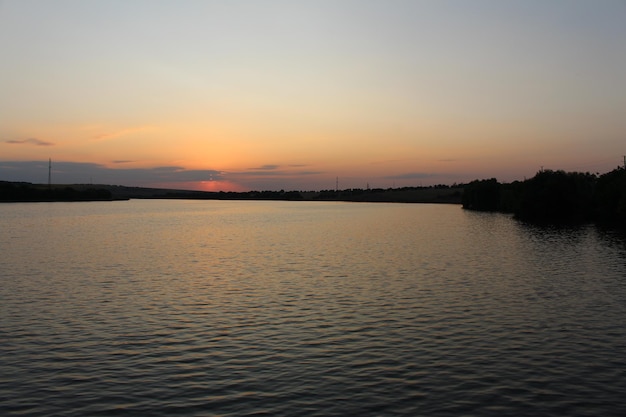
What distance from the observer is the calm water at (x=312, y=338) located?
16.1m

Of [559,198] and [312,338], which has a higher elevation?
[559,198]

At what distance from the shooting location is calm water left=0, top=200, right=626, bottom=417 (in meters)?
16.1

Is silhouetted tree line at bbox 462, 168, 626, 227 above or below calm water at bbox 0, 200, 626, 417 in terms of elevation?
above

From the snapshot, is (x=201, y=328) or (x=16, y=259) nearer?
(x=201, y=328)

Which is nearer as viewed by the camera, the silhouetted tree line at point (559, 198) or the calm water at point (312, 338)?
the calm water at point (312, 338)

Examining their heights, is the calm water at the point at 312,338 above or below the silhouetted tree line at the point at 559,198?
below

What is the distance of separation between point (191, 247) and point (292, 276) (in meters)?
26.9

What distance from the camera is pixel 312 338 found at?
75.0 ft

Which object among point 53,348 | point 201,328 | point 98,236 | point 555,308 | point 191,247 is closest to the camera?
point 53,348

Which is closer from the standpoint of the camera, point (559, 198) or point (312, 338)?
point (312, 338)

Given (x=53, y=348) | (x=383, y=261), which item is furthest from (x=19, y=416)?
(x=383, y=261)

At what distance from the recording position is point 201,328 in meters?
24.6

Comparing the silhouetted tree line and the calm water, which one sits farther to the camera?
the silhouetted tree line

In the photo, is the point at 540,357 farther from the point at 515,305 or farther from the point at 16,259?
the point at 16,259
